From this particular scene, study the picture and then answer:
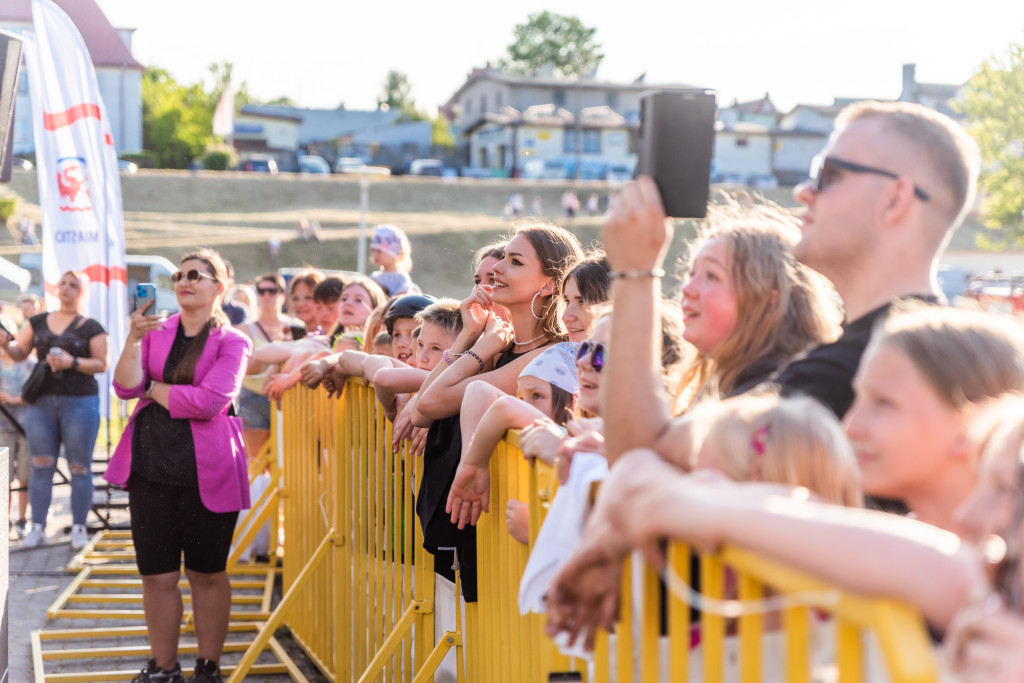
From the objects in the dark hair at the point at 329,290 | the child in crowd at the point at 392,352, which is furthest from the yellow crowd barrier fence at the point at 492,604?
the dark hair at the point at 329,290

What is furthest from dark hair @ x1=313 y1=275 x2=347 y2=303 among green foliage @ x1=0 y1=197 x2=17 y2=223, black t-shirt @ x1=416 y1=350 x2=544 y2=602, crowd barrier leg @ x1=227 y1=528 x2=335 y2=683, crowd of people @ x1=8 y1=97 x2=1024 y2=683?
green foliage @ x1=0 y1=197 x2=17 y2=223

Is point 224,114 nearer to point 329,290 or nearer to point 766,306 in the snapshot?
point 329,290

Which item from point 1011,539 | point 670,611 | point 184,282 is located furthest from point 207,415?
point 1011,539

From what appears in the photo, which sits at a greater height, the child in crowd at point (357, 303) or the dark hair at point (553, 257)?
the dark hair at point (553, 257)

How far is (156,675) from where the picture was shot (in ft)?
17.3

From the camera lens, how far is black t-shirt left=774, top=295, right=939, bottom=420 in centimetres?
217

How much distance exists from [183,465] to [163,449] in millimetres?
131

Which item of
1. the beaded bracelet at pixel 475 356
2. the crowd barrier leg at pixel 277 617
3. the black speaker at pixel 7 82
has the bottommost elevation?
the crowd barrier leg at pixel 277 617

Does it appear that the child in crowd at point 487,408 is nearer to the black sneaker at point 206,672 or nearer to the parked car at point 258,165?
the black sneaker at point 206,672

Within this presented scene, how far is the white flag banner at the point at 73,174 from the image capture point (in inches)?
335

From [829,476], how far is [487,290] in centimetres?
272

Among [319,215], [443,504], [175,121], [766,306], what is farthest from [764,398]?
[175,121]

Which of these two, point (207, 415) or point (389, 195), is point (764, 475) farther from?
point (389, 195)

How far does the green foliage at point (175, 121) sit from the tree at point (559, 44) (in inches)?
1236
